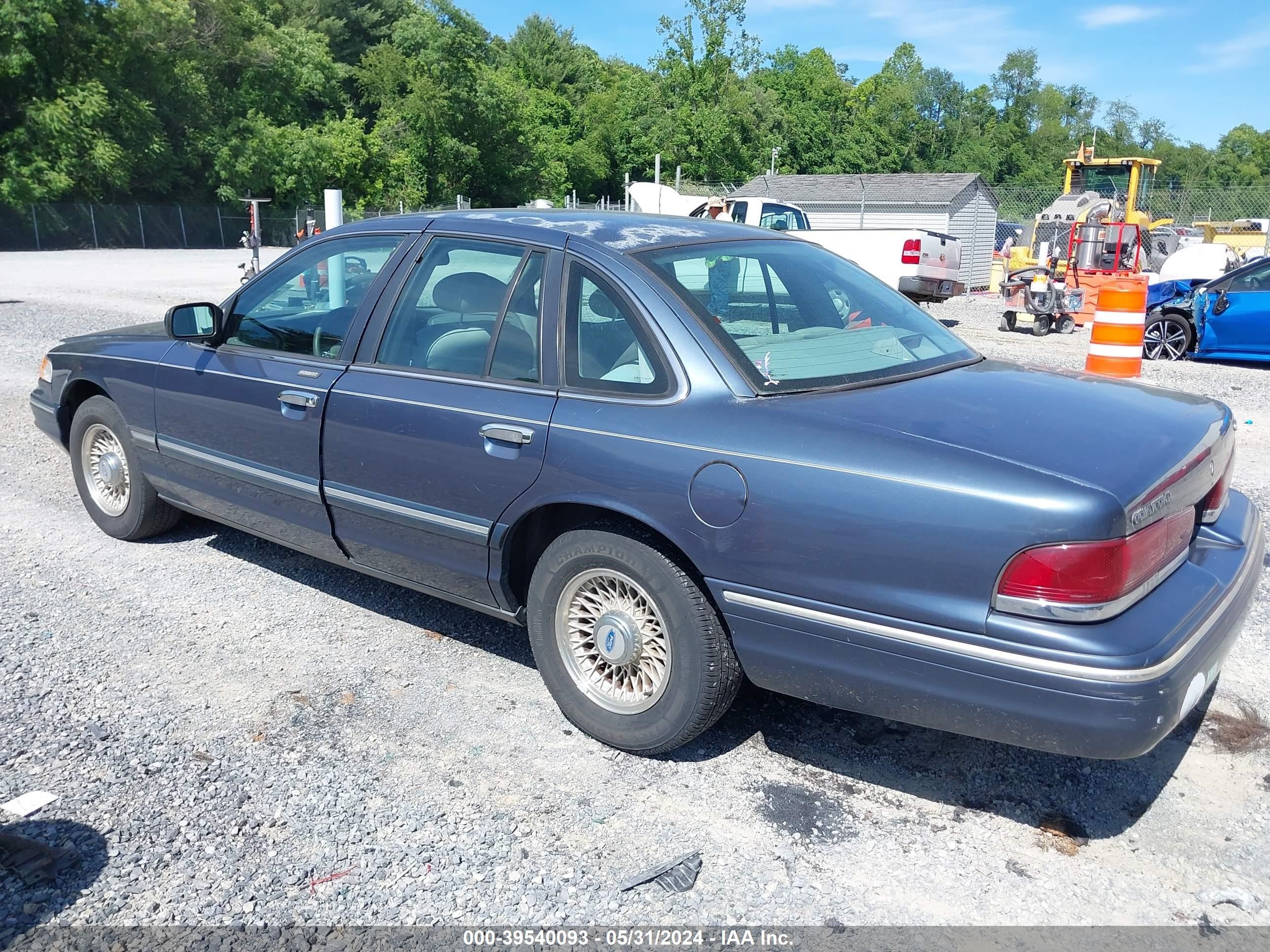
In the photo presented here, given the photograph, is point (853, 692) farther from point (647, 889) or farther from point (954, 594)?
point (647, 889)

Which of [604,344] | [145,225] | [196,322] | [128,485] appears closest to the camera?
[604,344]

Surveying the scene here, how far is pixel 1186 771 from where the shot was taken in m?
3.38

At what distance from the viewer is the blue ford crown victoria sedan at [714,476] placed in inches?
105

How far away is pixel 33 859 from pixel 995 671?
2.65 m

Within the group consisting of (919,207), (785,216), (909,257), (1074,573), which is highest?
(919,207)

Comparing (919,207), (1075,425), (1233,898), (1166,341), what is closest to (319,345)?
(1075,425)

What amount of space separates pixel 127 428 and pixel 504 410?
2.62 meters

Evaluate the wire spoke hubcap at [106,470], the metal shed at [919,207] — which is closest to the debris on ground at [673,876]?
the wire spoke hubcap at [106,470]

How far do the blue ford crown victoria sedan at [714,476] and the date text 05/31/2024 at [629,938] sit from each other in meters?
0.71

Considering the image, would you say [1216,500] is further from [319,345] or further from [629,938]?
[319,345]

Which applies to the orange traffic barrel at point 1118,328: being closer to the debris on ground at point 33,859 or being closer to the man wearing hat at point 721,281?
the man wearing hat at point 721,281

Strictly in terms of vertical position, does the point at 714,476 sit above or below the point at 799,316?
below

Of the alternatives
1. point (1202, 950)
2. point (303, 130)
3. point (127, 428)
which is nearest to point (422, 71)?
point (303, 130)

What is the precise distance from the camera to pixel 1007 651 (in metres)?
2.65
